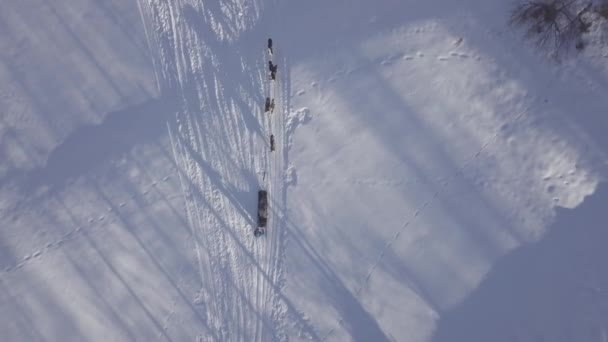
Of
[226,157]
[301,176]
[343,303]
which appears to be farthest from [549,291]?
[226,157]

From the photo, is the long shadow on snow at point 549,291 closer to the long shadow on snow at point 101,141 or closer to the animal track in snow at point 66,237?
the animal track in snow at point 66,237

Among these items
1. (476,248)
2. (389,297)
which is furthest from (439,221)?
(389,297)

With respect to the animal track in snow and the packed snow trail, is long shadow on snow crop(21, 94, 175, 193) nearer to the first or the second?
the packed snow trail

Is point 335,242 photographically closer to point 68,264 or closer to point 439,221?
point 439,221

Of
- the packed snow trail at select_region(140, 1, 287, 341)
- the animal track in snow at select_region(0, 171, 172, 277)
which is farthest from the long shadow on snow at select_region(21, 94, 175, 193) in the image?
the animal track in snow at select_region(0, 171, 172, 277)

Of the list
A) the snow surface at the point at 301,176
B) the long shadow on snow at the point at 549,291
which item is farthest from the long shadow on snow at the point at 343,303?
the long shadow on snow at the point at 549,291

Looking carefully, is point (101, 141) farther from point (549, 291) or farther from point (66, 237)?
point (549, 291)
